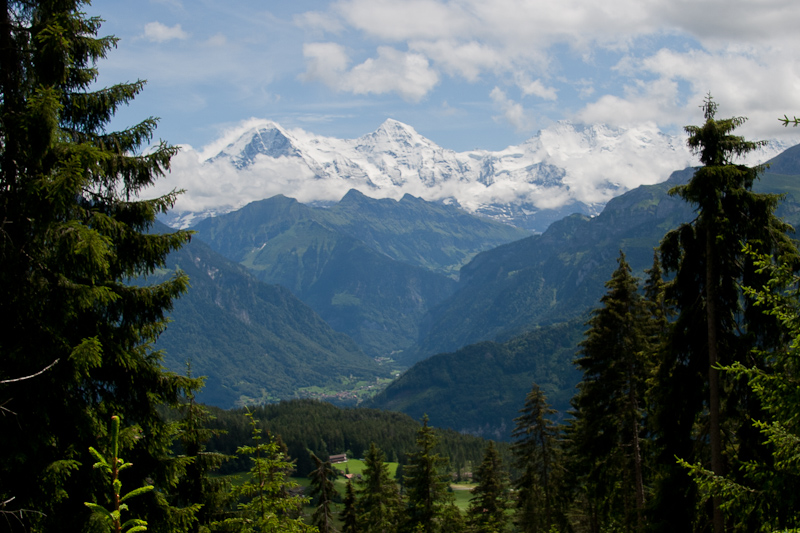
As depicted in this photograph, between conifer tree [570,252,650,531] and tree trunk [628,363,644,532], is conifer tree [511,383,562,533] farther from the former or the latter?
tree trunk [628,363,644,532]

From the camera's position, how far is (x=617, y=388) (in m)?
26.7

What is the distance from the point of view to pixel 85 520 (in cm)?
1111

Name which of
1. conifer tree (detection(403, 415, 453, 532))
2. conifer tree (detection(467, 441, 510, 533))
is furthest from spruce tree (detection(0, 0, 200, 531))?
conifer tree (detection(467, 441, 510, 533))

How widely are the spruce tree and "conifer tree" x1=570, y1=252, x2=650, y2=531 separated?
19499mm

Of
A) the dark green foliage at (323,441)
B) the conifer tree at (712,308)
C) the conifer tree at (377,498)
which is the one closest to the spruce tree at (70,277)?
the conifer tree at (712,308)

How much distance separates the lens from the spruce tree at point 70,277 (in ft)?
35.3

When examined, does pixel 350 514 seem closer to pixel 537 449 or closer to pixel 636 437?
pixel 537 449

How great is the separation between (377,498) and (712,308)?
104 ft

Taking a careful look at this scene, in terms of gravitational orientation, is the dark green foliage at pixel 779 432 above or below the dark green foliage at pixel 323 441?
above

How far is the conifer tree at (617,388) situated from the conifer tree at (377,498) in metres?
17.7

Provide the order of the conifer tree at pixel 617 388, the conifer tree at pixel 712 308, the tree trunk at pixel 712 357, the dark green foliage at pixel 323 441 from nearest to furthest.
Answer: the conifer tree at pixel 712 308 → the tree trunk at pixel 712 357 → the conifer tree at pixel 617 388 → the dark green foliage at pixel 323 441

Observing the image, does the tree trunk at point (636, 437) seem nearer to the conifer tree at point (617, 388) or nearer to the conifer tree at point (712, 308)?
the conifer tree at point (617, 388)

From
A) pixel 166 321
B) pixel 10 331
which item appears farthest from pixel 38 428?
pixel 166 321

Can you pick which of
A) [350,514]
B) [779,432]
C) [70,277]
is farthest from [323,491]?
[779,432]
